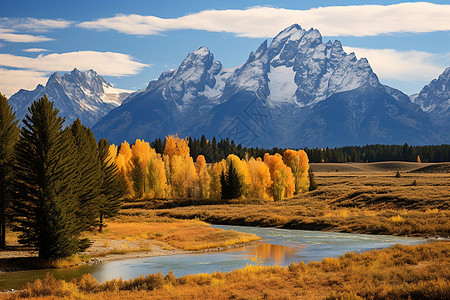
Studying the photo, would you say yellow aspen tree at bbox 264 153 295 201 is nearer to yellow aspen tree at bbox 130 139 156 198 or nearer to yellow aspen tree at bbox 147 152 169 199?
yellow aspen tree at bbox 147 152 169 199

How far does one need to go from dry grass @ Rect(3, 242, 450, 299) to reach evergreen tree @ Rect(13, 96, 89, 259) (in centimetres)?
865

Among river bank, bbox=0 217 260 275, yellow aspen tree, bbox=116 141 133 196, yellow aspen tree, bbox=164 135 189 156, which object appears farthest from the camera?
yellow aspen tree, bbox=164 135 189 156

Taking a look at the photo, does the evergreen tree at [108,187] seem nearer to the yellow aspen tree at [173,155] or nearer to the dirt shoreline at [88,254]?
the dirt shoreline at [88,254]

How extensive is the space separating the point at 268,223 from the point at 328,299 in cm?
5178

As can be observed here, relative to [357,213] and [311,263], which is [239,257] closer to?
[311,263]

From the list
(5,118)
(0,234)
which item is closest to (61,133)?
(5,118)

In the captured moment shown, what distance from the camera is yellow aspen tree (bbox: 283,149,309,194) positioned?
121 metres

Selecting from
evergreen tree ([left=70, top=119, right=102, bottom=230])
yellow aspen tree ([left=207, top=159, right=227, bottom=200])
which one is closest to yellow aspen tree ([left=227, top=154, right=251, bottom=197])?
yellow aspen tree ([left=207, top=159, right=227, bottom=200])

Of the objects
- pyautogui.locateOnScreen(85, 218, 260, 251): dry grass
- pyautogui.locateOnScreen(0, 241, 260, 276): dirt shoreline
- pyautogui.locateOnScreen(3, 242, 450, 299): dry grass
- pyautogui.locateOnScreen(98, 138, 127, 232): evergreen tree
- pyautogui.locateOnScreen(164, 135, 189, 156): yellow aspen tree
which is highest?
pyautogui.locateOnScreen(164, 135, 189, 156): yellow aspen tree

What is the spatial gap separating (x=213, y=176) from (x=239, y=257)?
71.6 meters

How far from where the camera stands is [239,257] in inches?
1683

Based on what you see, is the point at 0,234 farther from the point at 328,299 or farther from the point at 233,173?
the point at 233,173

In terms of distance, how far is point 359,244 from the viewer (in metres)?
49.3

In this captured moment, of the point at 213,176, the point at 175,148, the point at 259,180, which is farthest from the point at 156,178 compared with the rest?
the point at 259,180
